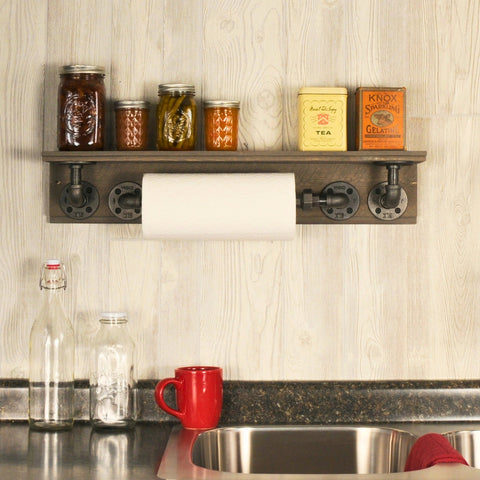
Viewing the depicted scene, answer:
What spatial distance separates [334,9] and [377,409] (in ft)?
3.07

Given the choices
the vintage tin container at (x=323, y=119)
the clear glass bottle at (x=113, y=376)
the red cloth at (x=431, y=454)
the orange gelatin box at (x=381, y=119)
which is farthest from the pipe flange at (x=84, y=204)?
the red cloth at (x=431, y=454)

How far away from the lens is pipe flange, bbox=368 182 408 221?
1809mm

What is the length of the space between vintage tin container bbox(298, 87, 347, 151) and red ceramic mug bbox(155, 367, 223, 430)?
1.81 feet

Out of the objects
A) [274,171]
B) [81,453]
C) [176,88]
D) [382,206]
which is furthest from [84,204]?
[382,206]

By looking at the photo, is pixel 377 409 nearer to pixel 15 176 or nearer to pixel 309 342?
pixel 309 342

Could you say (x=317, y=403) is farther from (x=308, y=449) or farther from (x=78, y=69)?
(x=78, y=69)

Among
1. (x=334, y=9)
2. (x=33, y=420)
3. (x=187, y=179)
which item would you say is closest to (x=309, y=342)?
(x=187, y=179)

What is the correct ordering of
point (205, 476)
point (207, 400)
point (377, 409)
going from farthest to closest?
point (377, 409), point (207, 400), point (205, 476)

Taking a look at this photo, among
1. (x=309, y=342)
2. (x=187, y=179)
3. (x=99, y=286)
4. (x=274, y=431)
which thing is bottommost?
(x=274, y=431)

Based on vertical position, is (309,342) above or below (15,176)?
below

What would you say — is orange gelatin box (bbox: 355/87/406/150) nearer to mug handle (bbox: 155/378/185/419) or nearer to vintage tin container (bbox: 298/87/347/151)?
vintage tin container (bbox: 298/87/347/151)

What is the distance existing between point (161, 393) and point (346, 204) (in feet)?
1.96

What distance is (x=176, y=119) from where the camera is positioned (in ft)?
5.58

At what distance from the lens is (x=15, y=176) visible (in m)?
1.81
